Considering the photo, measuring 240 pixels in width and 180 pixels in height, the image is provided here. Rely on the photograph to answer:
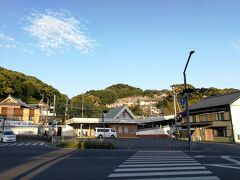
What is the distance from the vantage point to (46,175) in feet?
33.5

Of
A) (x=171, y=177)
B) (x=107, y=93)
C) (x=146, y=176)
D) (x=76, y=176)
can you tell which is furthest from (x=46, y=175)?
(x=107, y=93)

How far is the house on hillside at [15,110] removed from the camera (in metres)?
69.1

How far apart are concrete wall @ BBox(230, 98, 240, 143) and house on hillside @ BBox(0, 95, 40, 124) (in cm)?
4776

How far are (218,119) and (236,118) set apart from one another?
328 cm

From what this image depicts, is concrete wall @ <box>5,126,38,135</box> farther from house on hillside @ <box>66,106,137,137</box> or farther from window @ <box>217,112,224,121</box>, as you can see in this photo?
window @ <box>217,112,224,121</box>

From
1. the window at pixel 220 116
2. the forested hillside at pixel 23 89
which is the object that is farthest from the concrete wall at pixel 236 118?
the forested hillside at pixel 23 89

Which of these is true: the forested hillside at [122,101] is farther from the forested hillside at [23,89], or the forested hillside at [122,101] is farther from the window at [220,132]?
the window at [220,132]

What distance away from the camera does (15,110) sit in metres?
70.5

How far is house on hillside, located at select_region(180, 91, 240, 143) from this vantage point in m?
41.2

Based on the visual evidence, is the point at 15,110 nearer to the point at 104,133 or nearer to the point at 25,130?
the point at 25,130

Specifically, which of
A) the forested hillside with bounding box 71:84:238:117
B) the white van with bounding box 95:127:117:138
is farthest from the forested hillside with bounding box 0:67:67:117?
the white van with bounding box 95:127:117:138

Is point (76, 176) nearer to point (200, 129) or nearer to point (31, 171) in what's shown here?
point (31, 171)

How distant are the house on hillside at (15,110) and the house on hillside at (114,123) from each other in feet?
54.4

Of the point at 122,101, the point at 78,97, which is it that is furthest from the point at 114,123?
the point at 122,101
